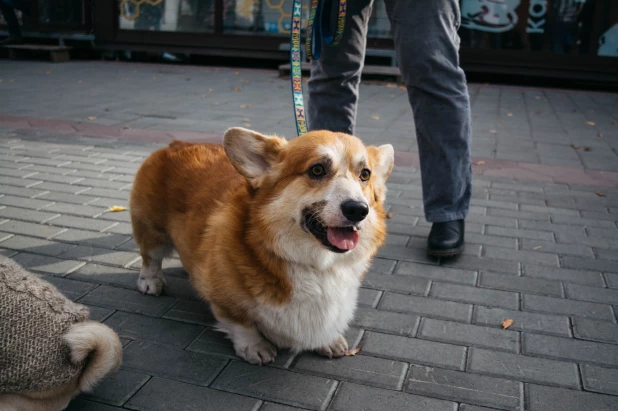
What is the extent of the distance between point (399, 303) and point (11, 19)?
13980 mm

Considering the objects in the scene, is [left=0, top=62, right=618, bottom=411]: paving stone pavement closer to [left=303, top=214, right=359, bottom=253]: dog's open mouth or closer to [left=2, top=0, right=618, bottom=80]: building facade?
[left=303, top=214, right=359, bottom=253]: dog's open mouth

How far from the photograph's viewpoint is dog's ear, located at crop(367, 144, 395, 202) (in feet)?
9.00

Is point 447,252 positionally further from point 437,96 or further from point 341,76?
point 341,76

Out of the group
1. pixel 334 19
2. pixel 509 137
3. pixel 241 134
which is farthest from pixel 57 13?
pixel 241 134

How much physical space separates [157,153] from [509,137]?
16.9ft

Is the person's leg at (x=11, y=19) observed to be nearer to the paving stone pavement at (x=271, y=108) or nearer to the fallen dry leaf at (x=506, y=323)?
the paving stone pavement at (x=271, y=108)

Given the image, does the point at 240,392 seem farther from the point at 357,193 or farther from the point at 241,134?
the point at 241,134

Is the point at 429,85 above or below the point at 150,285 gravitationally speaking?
above

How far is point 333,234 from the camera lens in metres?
2.34

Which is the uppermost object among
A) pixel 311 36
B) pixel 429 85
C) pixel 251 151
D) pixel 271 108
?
pixel 311 36

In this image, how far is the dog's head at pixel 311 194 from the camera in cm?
234

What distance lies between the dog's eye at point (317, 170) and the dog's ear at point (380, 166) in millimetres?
333

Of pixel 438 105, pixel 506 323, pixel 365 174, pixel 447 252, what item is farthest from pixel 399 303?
pixel 438 105

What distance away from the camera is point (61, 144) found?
590 cm
